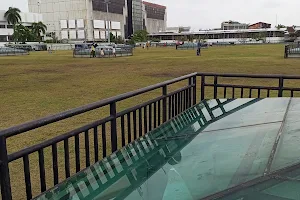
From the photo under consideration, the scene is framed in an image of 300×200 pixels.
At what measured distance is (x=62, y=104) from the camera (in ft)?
30.1

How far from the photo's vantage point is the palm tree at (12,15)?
88812mm

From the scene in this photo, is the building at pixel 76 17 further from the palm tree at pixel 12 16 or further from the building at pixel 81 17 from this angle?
the palm tree at pixel 12 16

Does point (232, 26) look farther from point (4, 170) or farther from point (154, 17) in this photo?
point (4, 170)

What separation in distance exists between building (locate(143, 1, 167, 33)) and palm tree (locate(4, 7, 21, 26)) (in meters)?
60.3

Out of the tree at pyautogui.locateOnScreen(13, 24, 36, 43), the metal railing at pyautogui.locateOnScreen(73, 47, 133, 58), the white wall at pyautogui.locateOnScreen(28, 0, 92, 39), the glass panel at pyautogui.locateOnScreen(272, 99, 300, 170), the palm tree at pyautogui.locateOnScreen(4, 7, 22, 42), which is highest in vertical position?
the white wall at pyautogui.locateOnScreen(28, 0, 92, 39)

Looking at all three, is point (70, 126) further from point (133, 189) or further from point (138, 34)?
point (138, 34)

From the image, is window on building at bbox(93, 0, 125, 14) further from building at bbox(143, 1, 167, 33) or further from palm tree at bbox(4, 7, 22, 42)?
palm tree at bbox(4, 7, 22, 42)

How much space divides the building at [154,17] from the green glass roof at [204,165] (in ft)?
455

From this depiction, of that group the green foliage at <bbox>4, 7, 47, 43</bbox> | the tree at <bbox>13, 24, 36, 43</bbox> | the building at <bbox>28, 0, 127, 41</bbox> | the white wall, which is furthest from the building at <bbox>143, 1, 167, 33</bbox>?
the tree at <bbox>13, 24, 36, 43</bbox>

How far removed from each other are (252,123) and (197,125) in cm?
66


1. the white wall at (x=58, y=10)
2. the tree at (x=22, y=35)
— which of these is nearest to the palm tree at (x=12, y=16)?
the tree at (x=22, y=35)

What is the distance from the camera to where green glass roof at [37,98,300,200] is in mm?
2143

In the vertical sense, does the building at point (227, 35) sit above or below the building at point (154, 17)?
below

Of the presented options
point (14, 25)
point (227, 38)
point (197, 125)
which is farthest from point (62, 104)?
point (227, 38)
